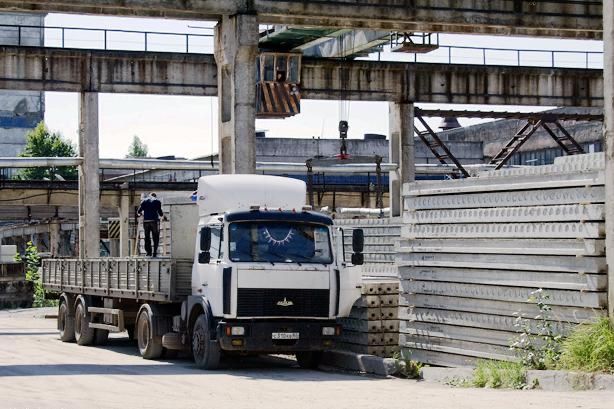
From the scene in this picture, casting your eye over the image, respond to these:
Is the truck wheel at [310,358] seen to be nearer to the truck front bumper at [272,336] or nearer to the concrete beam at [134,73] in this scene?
the truck front bumper at [272,336]

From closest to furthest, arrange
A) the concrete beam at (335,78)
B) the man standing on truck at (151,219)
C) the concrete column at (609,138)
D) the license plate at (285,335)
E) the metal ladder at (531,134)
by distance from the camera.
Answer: the concrete column at (609,138) → the license plate at (285,335) → the man standing on truck at (151,219) → the concrete beam at (335,78) → the metal ladder at (531,134)

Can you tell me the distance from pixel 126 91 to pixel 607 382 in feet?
76.7

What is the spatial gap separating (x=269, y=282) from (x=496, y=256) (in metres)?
3.56

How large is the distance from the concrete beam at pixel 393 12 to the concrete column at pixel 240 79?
355 mm

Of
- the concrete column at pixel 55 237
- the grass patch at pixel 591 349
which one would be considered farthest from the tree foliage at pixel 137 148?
the grass patch at pixel 591 349

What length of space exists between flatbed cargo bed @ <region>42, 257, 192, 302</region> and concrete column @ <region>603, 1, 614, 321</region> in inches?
297

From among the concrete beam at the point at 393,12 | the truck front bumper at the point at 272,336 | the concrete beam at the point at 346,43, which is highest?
the concrete beam at the point at 346,43

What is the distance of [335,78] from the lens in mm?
36156

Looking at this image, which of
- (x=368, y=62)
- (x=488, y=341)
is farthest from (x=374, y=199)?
(x=488, y=341)

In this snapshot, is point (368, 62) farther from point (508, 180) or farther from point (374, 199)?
point (508, 180)

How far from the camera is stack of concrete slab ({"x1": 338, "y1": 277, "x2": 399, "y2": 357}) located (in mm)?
19094

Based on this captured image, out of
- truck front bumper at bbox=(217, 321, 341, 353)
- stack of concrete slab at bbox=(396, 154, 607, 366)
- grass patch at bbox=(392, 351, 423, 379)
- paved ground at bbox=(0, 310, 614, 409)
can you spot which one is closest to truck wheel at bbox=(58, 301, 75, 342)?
paved ground at bbox=(0, 310, 614, 409)

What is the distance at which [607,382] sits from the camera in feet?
45.5

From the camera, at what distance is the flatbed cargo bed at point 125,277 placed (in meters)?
19.8
